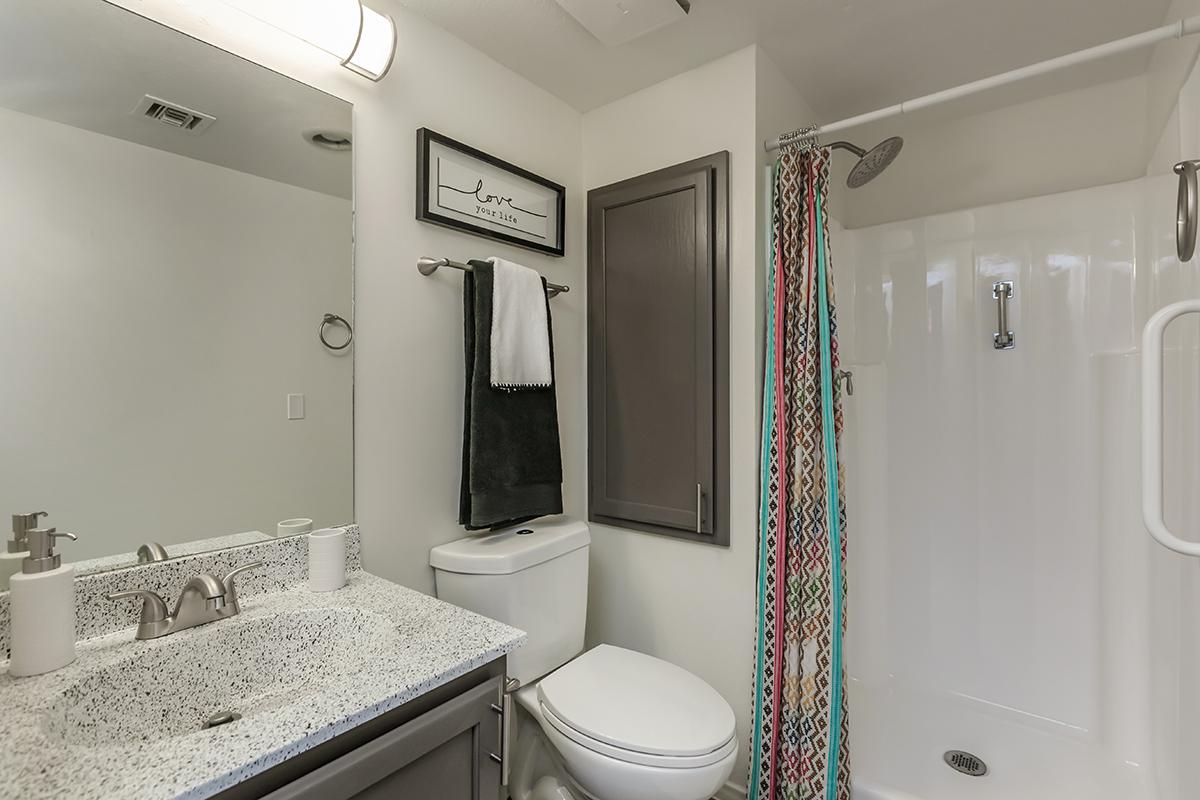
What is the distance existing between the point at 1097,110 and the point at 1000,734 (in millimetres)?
2071

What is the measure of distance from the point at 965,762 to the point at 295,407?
225cm

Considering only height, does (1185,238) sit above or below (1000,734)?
above

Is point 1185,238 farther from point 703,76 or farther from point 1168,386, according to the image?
point 703,76

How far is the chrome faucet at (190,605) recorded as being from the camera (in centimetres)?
98

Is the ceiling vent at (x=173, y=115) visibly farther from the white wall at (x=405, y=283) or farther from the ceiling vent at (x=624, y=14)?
the ceiling vent at (x=624, y=14)

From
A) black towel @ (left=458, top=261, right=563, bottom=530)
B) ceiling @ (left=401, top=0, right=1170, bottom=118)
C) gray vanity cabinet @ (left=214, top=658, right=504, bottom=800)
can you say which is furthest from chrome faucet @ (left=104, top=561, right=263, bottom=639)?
ceiling @ (left=401, top=0, right=1170, bottom=118)

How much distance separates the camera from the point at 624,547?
6.22 feet

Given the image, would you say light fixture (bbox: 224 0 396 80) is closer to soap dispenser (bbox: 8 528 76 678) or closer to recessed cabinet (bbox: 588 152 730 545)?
recessed cabinet (bbox: 588 152 730 545)

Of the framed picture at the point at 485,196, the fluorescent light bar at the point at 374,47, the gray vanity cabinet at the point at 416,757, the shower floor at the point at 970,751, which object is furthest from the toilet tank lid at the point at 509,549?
the fluorescent light bar at the point at 374,47

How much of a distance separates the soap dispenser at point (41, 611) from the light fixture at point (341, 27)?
41.7 inches

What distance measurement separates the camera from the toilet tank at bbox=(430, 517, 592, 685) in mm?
1437

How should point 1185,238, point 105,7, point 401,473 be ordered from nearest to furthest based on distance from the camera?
point 105,7
point 1185,238
point 401,473

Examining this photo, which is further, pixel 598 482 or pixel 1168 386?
pixel 598 482

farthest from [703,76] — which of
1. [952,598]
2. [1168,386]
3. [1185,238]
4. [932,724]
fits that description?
[932,724]
